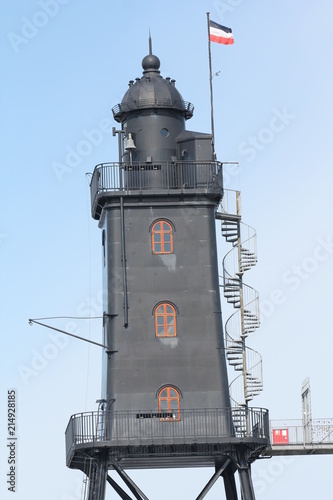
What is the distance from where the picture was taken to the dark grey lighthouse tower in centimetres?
6662

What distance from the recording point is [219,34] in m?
73.2

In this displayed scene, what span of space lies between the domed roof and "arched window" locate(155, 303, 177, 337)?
8020 mm

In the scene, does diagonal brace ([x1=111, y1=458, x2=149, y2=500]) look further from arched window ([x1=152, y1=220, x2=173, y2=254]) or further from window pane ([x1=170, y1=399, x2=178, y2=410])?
arched window ([x1=152, y1=220, x2=173, y2=254])

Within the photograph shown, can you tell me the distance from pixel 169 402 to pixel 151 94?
12.3 m

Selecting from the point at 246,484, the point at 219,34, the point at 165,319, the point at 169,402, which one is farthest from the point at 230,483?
the point at 219,34

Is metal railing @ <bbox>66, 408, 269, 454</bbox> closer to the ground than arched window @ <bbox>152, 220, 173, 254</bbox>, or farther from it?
closer to the ground

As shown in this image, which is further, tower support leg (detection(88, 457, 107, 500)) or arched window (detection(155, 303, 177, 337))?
arched window (detection(155, 303, 177, 337))

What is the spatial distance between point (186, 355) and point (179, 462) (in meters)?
4.48

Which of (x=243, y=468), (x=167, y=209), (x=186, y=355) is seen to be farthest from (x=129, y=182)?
(x=243, y=468)

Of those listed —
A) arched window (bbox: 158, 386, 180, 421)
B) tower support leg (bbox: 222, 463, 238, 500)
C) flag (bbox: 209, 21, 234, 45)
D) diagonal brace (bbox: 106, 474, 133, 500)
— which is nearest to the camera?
arched window (bbox: 158, 386, 180, 421)

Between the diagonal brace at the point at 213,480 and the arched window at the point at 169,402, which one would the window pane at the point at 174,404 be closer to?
the arched window at the point at 169,402

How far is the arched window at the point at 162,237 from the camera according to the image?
227 feet

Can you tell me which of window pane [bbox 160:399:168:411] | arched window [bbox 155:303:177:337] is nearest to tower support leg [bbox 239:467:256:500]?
window pane [bbox 160:399:168:411]

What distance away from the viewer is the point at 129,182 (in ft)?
229
